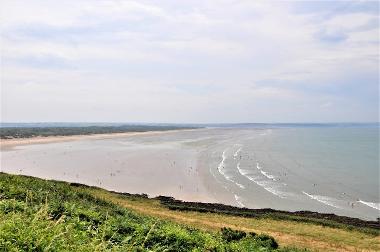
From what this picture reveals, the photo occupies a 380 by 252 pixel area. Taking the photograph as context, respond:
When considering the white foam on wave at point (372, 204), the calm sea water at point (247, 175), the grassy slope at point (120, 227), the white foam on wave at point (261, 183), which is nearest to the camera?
the grassy slope at point (120, 227)

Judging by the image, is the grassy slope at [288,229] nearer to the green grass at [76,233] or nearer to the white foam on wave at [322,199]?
the green grass at [76,233]

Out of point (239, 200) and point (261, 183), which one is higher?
point (261, 183)

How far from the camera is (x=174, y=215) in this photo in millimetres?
34844

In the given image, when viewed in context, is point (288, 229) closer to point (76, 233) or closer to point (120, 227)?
point (120, 227)

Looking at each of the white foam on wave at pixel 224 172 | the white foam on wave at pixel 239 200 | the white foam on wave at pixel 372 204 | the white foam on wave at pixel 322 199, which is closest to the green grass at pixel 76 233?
the white foam on wave at pixel 239 200

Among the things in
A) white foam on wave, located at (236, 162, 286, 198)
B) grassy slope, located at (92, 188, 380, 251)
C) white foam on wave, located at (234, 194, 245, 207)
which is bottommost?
white foam on wave, located at (234, 194, 245, 207)

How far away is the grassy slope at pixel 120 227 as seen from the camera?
29.7 ft

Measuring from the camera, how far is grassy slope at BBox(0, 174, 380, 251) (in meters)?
9.06

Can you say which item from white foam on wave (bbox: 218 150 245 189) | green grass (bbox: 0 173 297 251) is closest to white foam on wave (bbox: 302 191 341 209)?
white foam on wave (bbox: 218 150 245 189)

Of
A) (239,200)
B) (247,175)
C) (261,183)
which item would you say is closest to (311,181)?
(261,183)

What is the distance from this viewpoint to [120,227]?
1473 centimetres

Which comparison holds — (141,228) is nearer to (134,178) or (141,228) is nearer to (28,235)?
(28,235)

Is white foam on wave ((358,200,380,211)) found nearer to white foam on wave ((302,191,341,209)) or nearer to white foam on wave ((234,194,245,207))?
white foam on wave ((302,191,341,209))

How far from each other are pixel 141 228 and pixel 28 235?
21.7 ft
